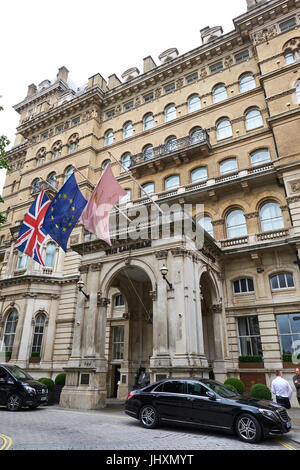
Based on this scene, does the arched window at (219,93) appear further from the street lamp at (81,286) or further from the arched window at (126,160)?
the street lamp at (81,286)

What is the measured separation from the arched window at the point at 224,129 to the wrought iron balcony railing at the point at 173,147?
128 centimetres

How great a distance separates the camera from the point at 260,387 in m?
14.1

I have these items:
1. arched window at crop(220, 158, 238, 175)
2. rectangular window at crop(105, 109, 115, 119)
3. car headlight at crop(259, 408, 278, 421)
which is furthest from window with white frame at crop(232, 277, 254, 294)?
rectangular window at crop(105, 109, 115, 119)

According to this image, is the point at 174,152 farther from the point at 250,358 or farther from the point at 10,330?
the point at 10,330

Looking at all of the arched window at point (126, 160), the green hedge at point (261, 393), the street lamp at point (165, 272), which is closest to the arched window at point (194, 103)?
the arched window at point (126, 160)

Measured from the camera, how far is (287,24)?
23.8 m

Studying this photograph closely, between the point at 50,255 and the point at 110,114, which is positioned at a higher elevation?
the point at 110,114

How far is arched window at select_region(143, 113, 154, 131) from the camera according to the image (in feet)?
97.7

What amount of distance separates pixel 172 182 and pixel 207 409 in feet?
63.0

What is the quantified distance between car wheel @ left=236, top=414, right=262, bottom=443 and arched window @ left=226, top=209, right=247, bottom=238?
13954mm

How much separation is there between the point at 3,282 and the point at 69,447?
22153 mm

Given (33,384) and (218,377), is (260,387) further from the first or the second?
(33,384)

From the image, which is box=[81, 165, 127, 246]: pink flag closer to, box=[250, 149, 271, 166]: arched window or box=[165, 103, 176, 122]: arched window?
box=[250, 149, 271, 166]: arched window

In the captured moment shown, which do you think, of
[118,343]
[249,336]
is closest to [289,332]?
[249,336]
